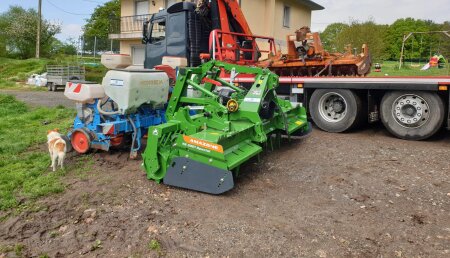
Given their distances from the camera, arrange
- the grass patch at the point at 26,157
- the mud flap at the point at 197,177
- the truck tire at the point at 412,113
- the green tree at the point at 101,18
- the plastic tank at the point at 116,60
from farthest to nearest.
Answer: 1. the green tree at the point at 101,18
2. the plastic tank at the point at 116,60
3. the truck tire at the point at 412,113
4. the grass patch at the point at 26,157
5. the mud flap at the point at 197,177

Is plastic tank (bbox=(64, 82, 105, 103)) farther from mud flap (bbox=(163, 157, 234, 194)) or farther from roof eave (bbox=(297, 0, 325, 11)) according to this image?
roof eave (bbox=(297, 0, 325, 11))

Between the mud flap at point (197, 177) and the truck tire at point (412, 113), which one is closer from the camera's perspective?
the mud flap at point (197, 177)

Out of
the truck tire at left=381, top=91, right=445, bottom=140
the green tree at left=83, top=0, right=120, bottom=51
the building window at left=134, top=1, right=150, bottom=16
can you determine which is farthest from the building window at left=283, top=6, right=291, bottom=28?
the green tree at left=83, top=0, right=120, bottom=51

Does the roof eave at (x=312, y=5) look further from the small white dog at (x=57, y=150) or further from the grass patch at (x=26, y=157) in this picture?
the small white dog at (x=57, y=150)

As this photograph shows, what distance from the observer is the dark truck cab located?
355 inches

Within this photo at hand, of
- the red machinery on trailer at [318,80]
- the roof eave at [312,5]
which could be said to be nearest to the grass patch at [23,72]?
the roof eave at [312,5]

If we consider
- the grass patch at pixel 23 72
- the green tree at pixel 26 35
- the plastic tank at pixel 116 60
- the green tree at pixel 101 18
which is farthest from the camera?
the green tree at pixel 101 18

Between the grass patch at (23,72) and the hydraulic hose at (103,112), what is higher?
the grass patch at (23,72)

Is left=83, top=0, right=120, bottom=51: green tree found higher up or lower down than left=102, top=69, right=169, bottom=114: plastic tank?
higher up

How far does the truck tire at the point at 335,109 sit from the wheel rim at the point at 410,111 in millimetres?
685

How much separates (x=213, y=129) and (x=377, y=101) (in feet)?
13.0

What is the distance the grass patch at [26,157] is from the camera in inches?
184

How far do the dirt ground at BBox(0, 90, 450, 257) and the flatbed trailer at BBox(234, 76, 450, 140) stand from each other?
49.6 inches

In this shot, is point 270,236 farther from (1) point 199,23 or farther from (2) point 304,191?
(1) point 199,23
